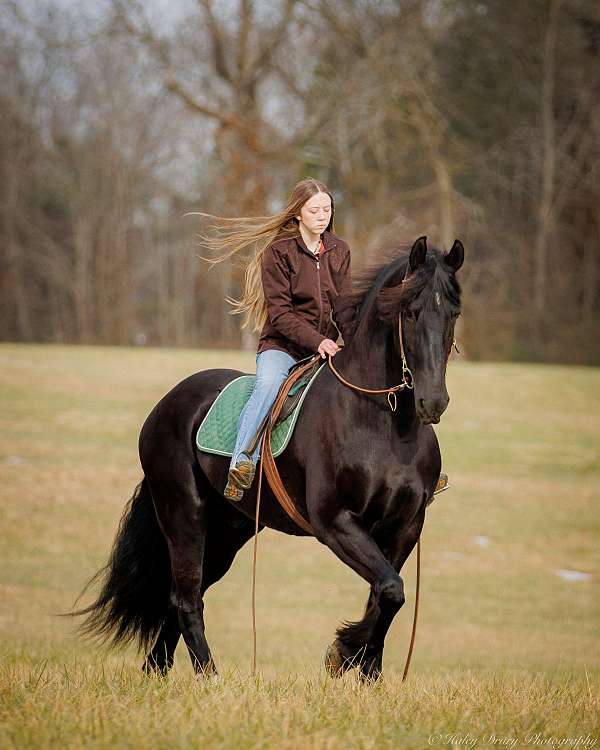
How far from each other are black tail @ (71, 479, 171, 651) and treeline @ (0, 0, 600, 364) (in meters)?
27.1

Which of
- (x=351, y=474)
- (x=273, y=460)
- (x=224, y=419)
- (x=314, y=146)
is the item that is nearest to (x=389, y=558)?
(x=351, y=474)

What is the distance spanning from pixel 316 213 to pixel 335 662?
7.91ft

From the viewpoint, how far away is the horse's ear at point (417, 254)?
16.4 ft

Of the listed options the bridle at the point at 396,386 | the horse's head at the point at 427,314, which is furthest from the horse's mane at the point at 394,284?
the bridle at the point at 396,386

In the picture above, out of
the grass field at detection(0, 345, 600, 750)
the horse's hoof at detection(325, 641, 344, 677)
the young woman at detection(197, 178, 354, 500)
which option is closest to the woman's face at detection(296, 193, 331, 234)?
the young woman at detection(197, 178, 354, 500)

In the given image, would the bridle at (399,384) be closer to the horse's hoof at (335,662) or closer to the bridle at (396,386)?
the bridle at (396,386)

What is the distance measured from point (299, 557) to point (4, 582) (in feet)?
14.6

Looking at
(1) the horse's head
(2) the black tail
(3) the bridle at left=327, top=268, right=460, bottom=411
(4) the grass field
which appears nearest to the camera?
(4) the grass field

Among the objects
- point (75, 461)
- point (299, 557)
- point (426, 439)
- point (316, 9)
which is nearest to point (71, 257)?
point (316, 9)

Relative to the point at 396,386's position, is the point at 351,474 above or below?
below

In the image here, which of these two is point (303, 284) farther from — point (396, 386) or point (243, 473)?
point (243, 473)

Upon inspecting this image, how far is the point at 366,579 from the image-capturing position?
5156 millimetres

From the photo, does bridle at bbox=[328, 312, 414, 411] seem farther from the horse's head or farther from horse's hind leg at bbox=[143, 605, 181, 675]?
horse's hind leg at bbox=[143, 605, 181, 675]

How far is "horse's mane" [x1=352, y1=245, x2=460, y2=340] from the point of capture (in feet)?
16.4
